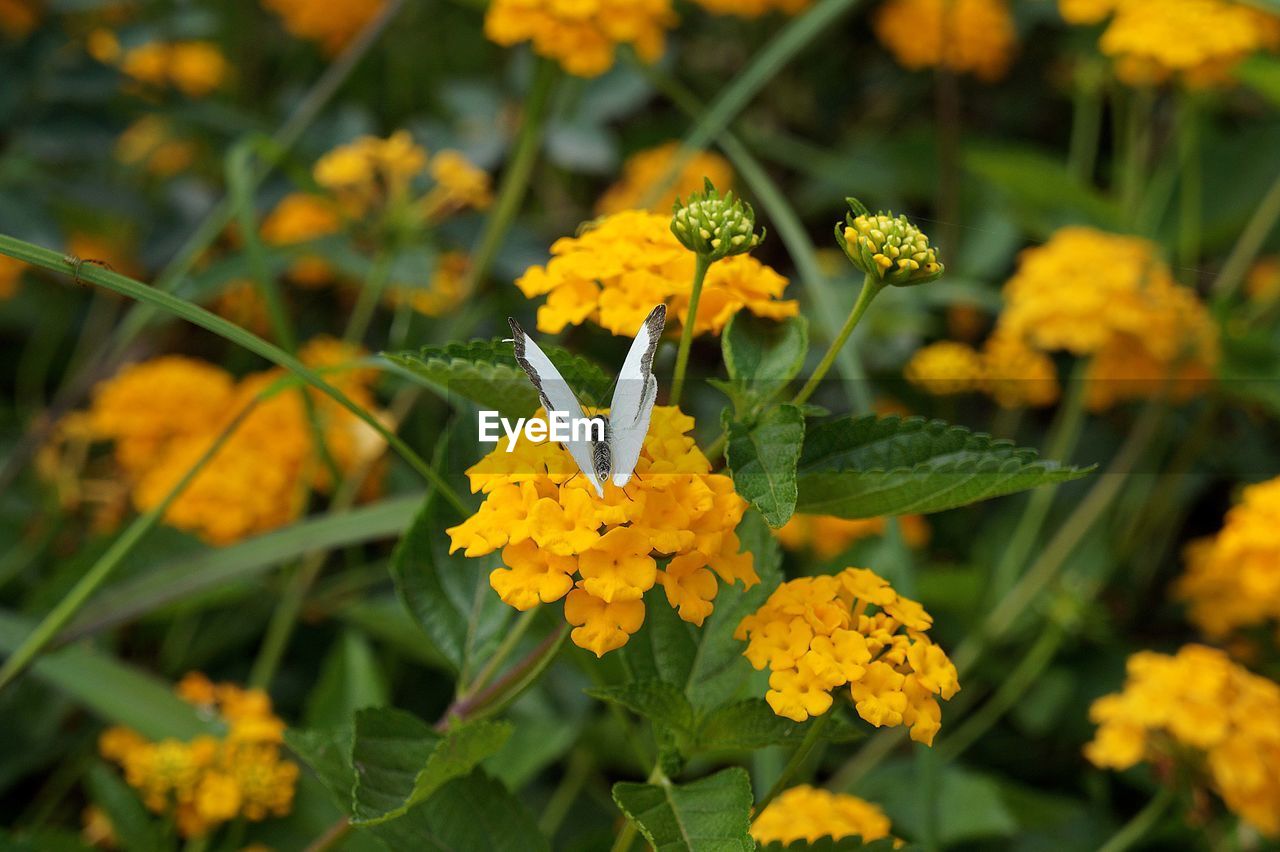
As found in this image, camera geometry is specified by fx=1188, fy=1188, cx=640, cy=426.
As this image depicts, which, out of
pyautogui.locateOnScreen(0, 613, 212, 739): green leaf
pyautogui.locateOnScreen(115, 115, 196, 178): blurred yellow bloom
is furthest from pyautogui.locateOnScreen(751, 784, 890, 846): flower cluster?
pyautogui.locateOnScreen(115, 115, 196, 178): blurred yellow bloom

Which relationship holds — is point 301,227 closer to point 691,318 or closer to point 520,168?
point 520,168

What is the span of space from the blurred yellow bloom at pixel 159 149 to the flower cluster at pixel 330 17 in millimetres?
286

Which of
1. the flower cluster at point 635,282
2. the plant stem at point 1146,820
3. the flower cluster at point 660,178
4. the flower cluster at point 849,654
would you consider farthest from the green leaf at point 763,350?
the flower cluster at point 660,178

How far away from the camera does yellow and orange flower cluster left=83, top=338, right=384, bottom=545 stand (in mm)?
1254

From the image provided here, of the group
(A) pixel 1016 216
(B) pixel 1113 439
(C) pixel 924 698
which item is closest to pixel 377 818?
(C) pixel 924 698

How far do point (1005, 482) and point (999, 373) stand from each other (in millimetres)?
952

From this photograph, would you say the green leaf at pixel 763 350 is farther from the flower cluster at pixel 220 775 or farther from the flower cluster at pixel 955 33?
the flower cluster at pixel 955 33

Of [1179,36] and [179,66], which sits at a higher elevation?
[1179,36]

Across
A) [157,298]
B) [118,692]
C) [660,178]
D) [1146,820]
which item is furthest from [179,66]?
[1146,820]

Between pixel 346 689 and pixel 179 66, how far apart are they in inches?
47.8

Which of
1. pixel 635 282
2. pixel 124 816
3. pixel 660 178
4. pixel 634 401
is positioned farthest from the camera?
pixel 660 178

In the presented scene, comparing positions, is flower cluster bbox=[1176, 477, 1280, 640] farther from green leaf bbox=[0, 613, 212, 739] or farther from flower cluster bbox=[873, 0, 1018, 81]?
green leaf bbox=[0, 613, 212, 739]

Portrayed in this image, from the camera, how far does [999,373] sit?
152cm

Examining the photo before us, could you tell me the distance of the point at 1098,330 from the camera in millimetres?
1400
